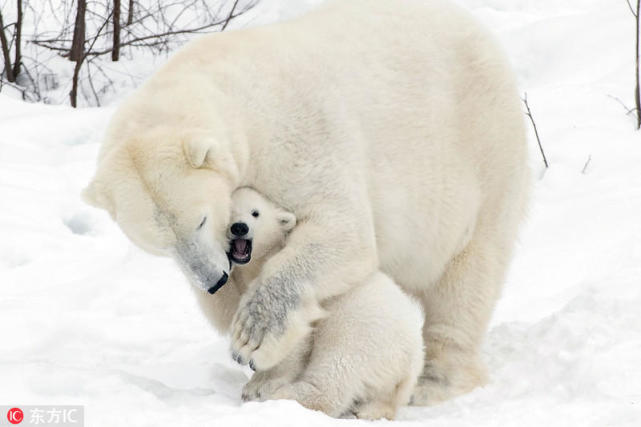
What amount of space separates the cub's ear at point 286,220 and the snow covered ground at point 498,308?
25.7 inches

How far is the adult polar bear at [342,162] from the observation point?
339 centimetres

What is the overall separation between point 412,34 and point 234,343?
1536 mm

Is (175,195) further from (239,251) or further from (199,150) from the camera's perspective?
(239,251)

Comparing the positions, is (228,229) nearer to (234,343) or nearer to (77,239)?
(234,343)

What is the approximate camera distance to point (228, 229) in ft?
11.4

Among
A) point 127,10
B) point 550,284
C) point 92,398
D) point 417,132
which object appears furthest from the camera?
point 127,10

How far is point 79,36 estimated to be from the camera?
971 cm

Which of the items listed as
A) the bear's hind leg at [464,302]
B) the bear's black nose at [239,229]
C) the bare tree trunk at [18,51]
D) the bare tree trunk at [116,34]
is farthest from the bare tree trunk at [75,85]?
the bear's black nose at [239,229]

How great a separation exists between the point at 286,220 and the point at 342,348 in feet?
1.61

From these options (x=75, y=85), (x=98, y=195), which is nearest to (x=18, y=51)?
(x=75, y=85)

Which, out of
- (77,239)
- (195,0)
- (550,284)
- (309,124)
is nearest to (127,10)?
(195,0)

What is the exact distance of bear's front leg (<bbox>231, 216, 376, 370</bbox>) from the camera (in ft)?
11.7

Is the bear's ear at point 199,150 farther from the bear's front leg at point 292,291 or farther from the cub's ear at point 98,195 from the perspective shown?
the bear's front leg at point 292,291

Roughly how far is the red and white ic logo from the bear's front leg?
833 millimetres
